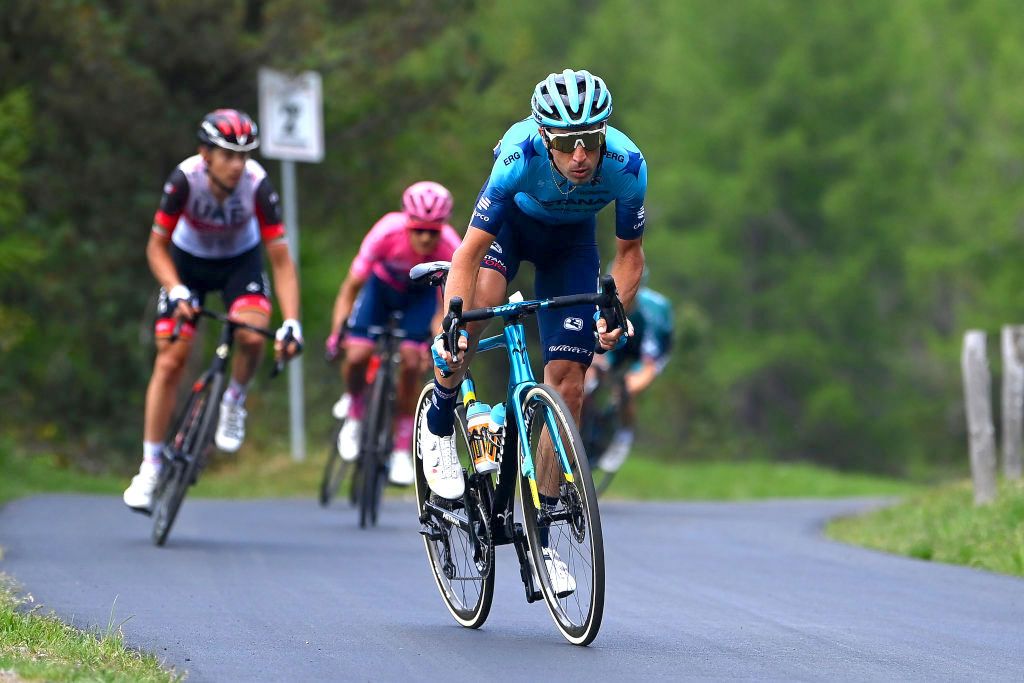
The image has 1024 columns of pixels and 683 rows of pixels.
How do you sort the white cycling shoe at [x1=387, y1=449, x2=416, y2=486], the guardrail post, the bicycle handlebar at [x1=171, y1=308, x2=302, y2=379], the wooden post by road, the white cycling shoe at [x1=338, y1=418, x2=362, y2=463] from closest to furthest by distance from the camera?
the bicycle handlebar at [x1=171, y1=308, x2=302, y2=379], the white cycling shoe at [x1=387, y1=449, x2=416, y2=486], the white cycling shoe at [x1=338, y1=418, x2=362, y2=463], the wooden post by road, the guardrail post

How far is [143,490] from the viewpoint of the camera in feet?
31.6

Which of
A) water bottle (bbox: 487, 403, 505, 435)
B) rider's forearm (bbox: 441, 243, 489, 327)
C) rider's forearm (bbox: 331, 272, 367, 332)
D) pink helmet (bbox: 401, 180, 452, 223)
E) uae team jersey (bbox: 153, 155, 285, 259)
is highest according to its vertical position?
pink helmet (bbox: 401, 180, 452, 223)

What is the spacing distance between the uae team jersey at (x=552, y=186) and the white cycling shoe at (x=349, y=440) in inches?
228

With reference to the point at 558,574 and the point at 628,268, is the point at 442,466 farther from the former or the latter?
the point at 628,268

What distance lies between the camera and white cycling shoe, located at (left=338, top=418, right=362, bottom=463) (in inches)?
482

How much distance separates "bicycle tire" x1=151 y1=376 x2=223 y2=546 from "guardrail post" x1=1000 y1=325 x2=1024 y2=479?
6202mm

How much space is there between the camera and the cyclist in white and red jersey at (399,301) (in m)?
11.6

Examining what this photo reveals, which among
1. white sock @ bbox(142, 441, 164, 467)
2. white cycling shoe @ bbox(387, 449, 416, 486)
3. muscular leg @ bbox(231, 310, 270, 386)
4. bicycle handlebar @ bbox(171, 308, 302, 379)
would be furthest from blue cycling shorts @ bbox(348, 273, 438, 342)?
white sock @ bbox(142, 441, 164, 467)

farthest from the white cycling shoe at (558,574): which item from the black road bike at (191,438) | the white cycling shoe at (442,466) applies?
the black road bike at (191,438)

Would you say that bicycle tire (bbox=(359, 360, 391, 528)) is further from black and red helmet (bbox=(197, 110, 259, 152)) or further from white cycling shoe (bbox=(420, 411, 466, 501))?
white cycling shoe (bbox=(420, 411, 466, 501))

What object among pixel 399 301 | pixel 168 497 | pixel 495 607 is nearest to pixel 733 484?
pixel 399 301

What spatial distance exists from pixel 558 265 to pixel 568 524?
128 cm

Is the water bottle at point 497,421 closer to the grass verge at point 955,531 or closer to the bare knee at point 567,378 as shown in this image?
the bare knee at point 567,378

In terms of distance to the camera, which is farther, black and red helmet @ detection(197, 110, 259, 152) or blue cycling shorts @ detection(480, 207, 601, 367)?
black and red helmet @ detection(197, 110, 259, 152)
